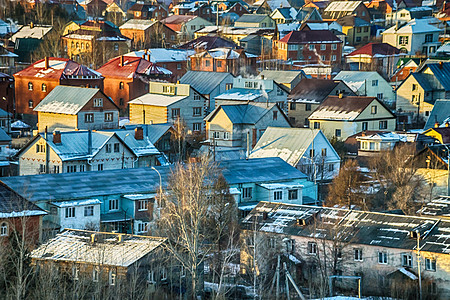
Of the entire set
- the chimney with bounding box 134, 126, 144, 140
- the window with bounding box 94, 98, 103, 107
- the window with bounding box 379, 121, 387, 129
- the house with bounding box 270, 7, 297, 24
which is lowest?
the chimney with bounding box 134, 126, 144, 140

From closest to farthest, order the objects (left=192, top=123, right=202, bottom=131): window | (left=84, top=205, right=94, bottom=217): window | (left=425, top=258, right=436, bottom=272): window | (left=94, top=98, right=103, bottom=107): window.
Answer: (left=425, top=258, right=436, bottom=272): window < (left=84, top=205, right=94, bottom=217): window < (left=94, top=98, right=103, bottom=107): window < (left=192, top=123, right=202, bottom=131): window

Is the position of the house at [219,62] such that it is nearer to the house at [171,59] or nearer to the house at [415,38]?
the house at [171,59]

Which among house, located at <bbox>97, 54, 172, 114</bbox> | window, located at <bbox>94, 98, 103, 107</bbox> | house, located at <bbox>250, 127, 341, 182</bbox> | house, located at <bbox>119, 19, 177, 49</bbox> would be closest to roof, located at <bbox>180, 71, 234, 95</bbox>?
house, located at <bbox>97, 54, 172, 114</bbox>

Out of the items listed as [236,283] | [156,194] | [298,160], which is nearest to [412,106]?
Answer: [298,160]

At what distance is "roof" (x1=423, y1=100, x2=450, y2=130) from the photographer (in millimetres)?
57438

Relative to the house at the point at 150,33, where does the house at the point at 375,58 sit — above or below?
below

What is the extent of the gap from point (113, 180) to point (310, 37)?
147 feet

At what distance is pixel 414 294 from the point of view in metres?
32.2

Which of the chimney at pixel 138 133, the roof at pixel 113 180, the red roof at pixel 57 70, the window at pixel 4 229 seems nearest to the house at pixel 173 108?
the red roof at pixel 57 70

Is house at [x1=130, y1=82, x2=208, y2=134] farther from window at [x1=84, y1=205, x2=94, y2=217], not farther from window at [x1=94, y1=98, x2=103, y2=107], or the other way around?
window at [x1=84, y1=205, x2=94, y2=217]

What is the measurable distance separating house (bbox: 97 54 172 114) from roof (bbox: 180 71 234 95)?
1.68 metres

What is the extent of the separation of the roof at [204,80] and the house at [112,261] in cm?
3151

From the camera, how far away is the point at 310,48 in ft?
268

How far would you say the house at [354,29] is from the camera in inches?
3743
